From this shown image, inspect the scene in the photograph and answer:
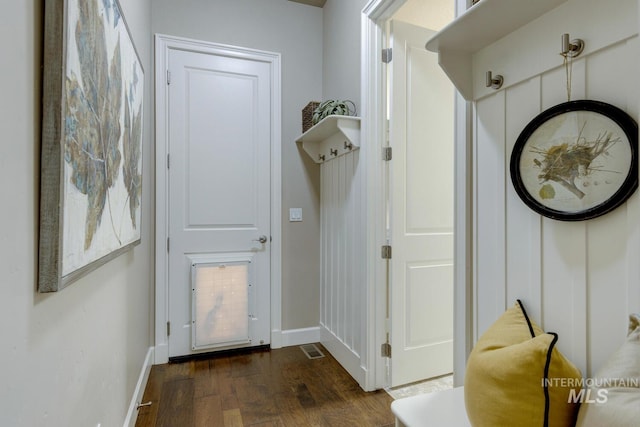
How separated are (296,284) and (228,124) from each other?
145 cm

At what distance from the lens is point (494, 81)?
47.9 inches

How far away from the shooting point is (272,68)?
288 cm

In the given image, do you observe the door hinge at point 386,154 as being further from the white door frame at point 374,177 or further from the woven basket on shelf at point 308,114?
the woven basket on shelf at point 308,114

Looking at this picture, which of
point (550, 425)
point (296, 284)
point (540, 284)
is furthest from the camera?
point (296, 284)

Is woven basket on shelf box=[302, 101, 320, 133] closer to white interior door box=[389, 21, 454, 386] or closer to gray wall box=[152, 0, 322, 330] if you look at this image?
gray wall box=[152, 0, 322, 330]

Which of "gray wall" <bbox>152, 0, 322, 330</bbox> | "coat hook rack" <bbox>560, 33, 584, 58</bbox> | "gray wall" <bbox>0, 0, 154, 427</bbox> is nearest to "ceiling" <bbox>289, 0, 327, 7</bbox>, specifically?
"gray wall" <bbox>152, 0, 322, 330</bbox>

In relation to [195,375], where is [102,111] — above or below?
above

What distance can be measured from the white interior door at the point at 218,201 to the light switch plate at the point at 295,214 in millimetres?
208

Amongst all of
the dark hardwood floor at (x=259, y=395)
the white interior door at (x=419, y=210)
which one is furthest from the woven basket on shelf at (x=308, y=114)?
the dark hardwood floor at (x=259, y=395)

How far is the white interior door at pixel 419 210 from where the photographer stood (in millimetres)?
2160

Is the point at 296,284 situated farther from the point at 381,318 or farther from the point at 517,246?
the point at 517,246

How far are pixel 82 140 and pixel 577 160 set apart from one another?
1.37 metres

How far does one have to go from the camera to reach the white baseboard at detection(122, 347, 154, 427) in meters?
1.72

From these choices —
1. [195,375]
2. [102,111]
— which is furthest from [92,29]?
[195,375]
